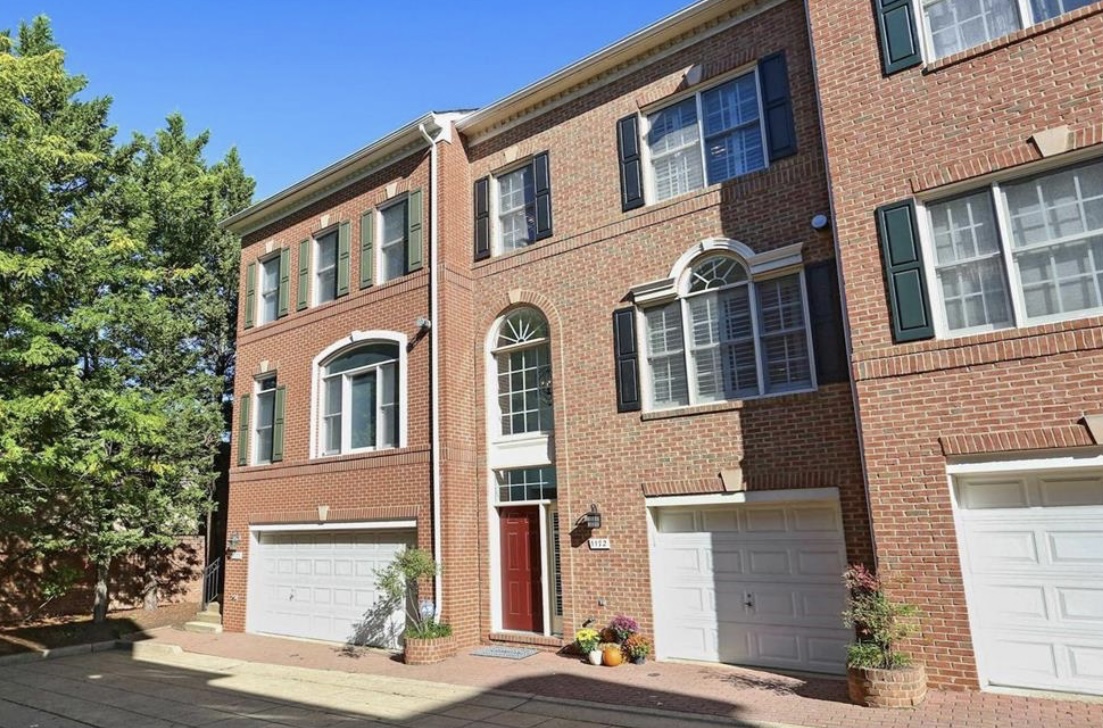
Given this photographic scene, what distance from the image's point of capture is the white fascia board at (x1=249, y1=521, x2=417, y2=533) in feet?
41.6

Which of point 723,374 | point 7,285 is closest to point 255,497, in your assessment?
point 7,285

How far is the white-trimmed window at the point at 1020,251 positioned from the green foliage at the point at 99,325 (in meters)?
13.7

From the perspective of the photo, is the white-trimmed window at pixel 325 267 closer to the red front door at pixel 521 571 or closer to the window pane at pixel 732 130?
the red front door at pixel 521 571

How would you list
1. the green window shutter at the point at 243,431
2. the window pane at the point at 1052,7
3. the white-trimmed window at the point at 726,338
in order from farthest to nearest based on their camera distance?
the green window shutter at the point at 243,431 → the white-trimmed window at the point at 726,338 → the window pane at the point at 1052,7

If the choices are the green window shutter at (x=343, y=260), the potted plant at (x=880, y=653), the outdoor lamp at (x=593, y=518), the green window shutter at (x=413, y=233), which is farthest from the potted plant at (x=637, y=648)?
the green window shutter at (x=343, y=260)

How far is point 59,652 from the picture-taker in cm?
1382

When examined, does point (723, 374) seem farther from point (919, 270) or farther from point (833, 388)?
point (919, 270)

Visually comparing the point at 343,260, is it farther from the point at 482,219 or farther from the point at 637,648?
the point at 637,648

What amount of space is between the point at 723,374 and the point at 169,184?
52.3ft

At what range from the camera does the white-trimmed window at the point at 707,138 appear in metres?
10.4

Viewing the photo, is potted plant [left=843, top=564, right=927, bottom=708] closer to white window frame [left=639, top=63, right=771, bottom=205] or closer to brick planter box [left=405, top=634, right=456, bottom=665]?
white window frame [left=639, top=63, right=771, bottom=205]

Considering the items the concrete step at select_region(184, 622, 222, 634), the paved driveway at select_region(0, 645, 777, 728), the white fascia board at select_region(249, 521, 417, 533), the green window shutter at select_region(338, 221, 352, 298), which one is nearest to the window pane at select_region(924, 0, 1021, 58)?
the paved driveway at select_region(0, 645, 777, 728)

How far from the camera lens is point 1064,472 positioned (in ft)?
23.5

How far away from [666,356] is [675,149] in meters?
3.38
